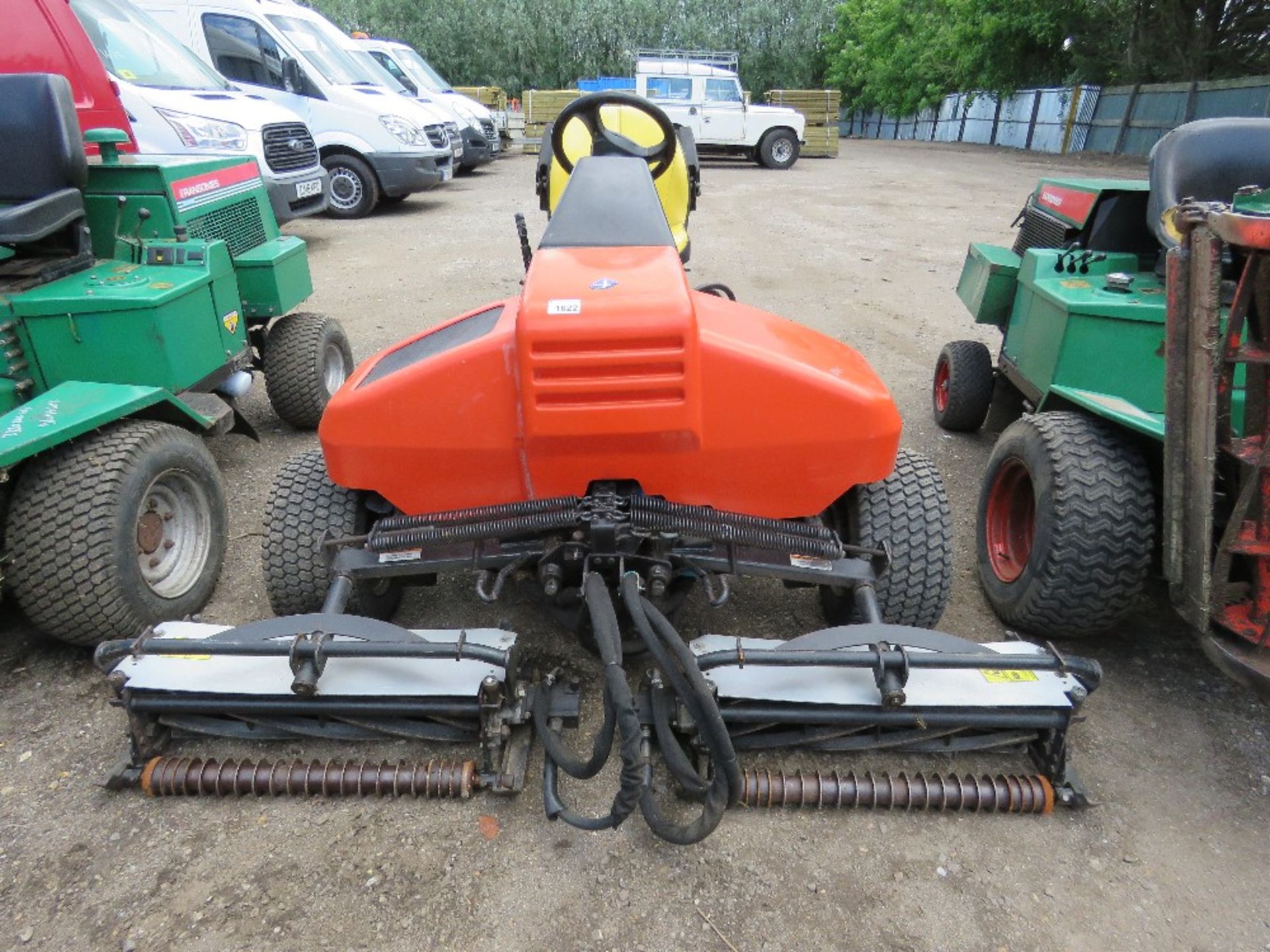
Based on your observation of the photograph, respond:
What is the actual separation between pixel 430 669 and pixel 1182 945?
1.70 meters

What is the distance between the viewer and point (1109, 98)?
2073 centimetres

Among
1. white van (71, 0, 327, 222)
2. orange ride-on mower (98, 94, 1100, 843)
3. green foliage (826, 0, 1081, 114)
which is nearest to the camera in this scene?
orange ride-on mower (98, 94, 1100, 843)

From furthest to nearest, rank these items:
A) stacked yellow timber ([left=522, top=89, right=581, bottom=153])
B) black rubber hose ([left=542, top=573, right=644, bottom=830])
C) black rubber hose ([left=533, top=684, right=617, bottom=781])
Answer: stacked yellow timber ([left=522, top=89, right=581, bottom=153]), black rubber hose ([left=533, top=684, right=617, bottom=781]), black rubber hose ([left=542, top=573, right=644, bottom=830])

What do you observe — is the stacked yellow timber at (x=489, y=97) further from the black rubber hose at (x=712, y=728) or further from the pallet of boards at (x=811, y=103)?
the black rubber hose at (x=712, y=728)

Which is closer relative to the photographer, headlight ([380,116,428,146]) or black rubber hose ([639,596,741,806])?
black rubber hose ([639,596,741,806])

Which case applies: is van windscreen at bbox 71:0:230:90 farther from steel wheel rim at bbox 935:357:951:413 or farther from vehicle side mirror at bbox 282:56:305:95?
steel wheel rim at bbox 935:357:951:413

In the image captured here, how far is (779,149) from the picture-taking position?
1603 cm

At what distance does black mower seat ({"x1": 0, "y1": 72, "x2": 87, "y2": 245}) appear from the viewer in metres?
2.83

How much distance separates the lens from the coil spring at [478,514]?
2.08m

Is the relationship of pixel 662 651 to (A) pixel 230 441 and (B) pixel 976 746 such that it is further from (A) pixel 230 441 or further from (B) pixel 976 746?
(A) pixel 230 441

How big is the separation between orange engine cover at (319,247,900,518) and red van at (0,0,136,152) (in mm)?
2356

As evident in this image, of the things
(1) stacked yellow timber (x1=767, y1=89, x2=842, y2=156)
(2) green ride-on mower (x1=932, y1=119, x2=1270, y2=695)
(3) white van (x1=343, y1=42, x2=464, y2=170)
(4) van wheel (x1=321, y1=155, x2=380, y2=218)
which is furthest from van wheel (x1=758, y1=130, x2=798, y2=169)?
(2) green ride-on mower (x1=932, y1=119, x2=1270, y2=695)

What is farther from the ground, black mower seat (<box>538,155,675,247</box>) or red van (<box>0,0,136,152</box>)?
red van (<box>0,0,136,152</box>)

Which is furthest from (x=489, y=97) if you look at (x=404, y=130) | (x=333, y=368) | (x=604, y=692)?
(x=604, y=692)
